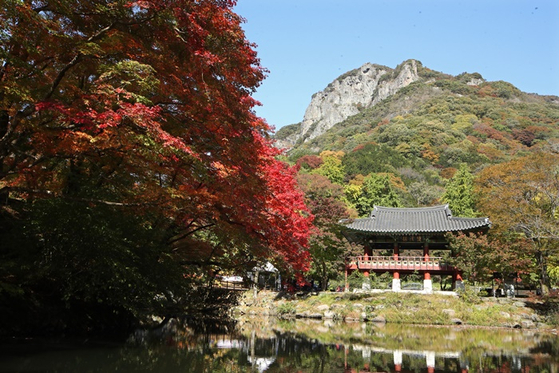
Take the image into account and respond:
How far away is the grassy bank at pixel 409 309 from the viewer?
19.9 meters

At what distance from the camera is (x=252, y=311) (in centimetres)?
2450

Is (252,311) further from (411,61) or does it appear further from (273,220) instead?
(411,61)

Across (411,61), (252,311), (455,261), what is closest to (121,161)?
(252,311)

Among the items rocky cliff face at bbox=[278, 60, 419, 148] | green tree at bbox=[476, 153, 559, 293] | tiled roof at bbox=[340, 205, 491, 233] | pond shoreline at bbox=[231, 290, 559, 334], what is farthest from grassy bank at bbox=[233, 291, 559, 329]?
rocky cliff face at bbox=[278, 60, 419, 148]

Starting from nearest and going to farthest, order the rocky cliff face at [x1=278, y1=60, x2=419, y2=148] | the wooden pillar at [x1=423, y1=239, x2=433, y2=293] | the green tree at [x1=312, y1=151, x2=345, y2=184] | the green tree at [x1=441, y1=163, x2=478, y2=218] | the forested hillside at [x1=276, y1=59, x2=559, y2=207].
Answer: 1. the wooden pillar at [x1=423, y1=239, x2=433, y2=293]
2. the green tree at [x1=441, y1=163, x2=478, y2=218]
3. the green tree at [x1=312, y1=151, x2=345, y2=184]
4. the forested hillside at [x1=276, y1=59, x2=559, y2=207]
5. the rocky cliff face at [x1=278, y1=60, x2=419, y2=148]

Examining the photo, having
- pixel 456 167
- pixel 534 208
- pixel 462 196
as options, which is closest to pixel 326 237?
pixel 534 208

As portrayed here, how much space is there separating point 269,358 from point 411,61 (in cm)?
13054

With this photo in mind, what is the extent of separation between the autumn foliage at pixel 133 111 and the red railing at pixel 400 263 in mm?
18300

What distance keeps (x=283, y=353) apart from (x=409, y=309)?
13027 mm

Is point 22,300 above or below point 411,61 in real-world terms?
below

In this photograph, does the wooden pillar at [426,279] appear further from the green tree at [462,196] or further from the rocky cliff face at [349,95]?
the rocky cliff face at [349,95]

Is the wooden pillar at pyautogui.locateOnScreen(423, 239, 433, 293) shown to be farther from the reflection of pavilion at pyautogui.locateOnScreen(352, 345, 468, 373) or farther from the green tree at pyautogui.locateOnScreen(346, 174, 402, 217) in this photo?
the green tree at pyautogui.locateOnScreen(346, 174, 402, 217)

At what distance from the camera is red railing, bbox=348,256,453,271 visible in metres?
26.0

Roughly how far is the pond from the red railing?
1025cm
